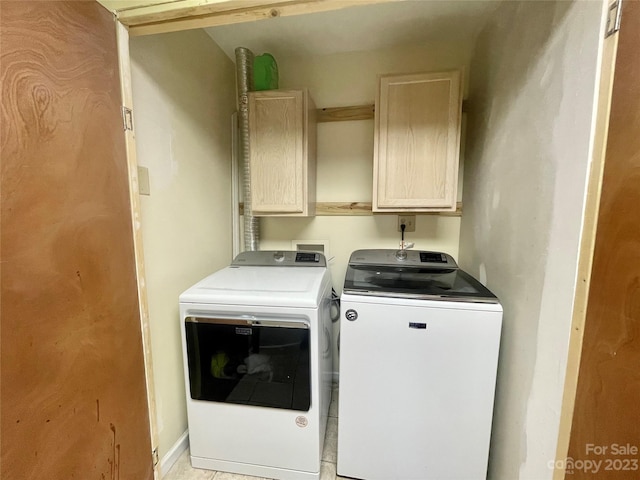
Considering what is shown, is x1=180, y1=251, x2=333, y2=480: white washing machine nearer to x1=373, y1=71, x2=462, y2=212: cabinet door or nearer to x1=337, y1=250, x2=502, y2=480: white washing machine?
x1=337, y1=250, x2=502, y2=480: white washing machine

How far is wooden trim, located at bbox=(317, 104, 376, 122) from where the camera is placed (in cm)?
194

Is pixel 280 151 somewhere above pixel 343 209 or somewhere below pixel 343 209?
above

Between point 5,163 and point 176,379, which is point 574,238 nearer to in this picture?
point 5,163

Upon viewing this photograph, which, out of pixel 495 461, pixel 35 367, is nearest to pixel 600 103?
pixel 495 461

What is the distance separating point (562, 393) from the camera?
86cm

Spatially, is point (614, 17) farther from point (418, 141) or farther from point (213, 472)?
point (213, 472)

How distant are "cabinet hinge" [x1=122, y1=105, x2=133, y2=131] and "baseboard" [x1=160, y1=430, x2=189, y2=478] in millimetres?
1583

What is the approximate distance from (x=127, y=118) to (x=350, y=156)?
136cm

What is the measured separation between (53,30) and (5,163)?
0.40m

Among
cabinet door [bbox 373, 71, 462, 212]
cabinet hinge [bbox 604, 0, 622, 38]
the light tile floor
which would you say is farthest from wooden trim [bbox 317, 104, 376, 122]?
the light tile floor

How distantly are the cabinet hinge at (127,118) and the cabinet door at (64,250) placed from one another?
3 cm

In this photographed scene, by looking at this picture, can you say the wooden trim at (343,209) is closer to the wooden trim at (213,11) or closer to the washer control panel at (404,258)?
the washer control panel at (404,258)

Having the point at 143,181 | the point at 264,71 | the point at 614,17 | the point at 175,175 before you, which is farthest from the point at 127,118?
the point at 614,17

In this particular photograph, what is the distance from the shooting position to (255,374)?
1356 mm
